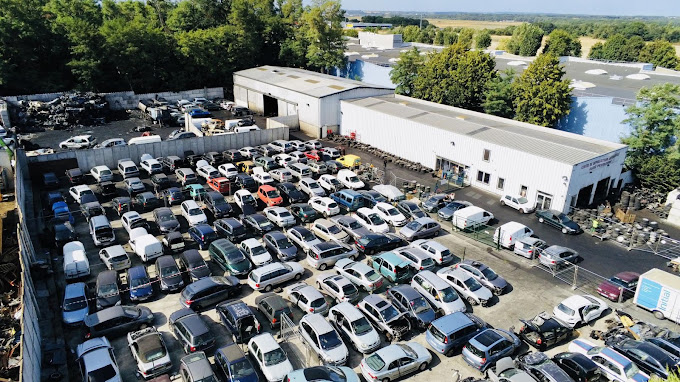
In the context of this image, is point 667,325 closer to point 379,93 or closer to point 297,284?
point 297,284

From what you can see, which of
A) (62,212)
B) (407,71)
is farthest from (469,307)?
(407,71)

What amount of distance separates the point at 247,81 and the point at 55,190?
32753 mm

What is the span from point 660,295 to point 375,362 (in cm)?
1416

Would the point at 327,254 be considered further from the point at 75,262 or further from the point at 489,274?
the point at 75,262

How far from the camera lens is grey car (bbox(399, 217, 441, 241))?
2683 centimetres

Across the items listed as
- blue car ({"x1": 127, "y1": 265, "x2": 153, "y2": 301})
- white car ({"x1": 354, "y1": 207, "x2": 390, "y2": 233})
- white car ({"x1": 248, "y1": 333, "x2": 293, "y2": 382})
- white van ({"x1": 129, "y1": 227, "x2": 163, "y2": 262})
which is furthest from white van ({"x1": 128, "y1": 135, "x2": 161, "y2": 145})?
white car ({"x1": 248, "y1": 333, "x2": 293, "y2": 382})

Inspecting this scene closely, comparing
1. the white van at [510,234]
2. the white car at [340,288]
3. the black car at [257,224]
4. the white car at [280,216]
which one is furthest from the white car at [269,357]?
the white van at [510,234]

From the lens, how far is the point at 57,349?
669 inches

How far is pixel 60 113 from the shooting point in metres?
48.9

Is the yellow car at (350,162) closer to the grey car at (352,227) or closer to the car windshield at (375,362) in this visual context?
the grey car at (352,227)

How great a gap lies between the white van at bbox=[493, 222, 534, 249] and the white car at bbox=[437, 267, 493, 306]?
550 cm

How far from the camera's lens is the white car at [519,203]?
3123 centimetres

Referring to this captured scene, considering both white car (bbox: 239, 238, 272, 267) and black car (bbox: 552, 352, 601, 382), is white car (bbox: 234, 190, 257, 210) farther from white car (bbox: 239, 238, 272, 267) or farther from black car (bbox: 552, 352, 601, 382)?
black car (bbox: 552, 352, 601, 382)

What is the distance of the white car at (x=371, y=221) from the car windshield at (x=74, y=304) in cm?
1548
